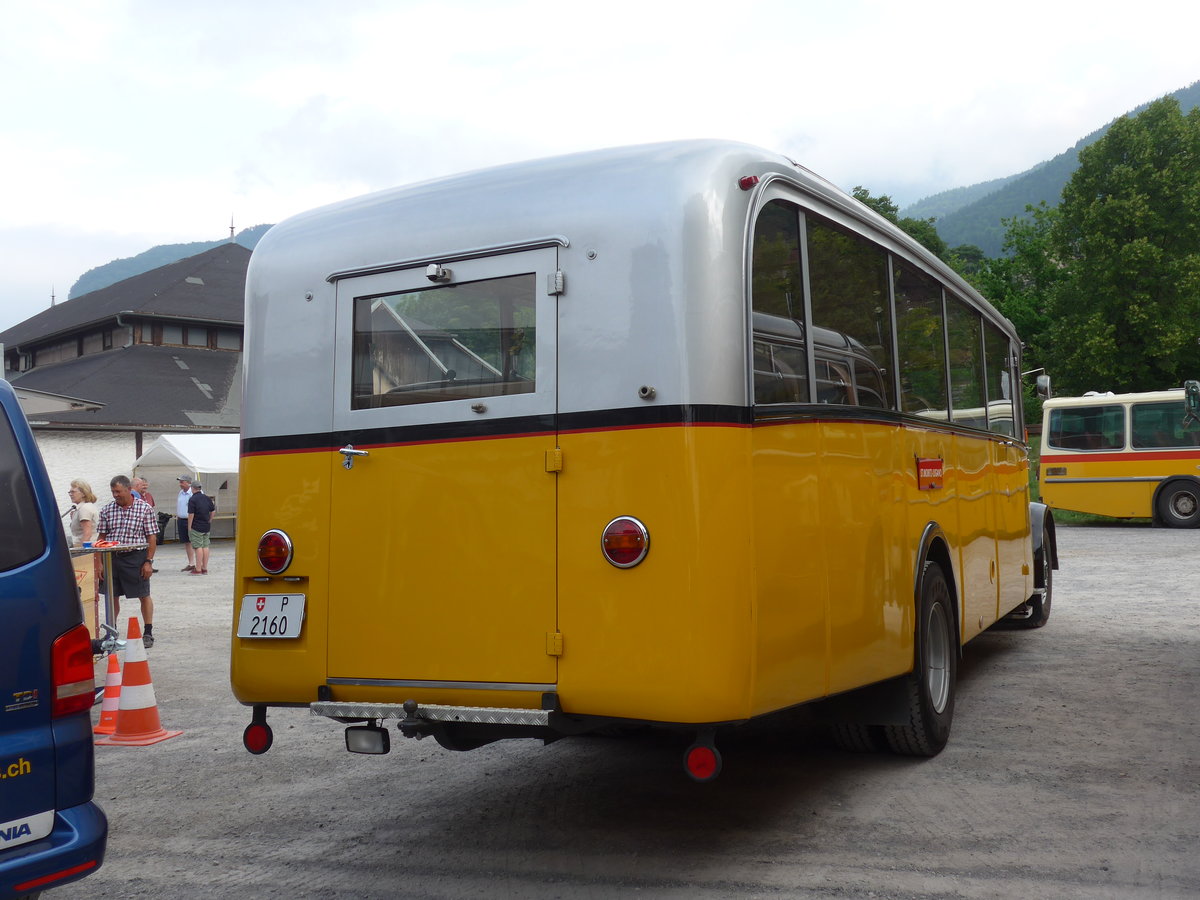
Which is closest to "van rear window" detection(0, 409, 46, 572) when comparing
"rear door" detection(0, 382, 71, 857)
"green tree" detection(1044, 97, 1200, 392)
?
"rear door" detection(0, 382, 71, 857)

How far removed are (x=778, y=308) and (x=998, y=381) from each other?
5.59 meters

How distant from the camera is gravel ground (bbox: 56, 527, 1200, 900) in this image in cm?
458

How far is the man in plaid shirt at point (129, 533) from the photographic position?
1146 centimetres

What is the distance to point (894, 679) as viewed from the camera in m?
6.02

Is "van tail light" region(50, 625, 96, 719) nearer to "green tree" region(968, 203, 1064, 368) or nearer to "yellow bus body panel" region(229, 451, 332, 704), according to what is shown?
"yellow bus body panel" region(229, 451, 332, 704)

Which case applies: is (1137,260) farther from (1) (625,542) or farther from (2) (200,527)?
(1) (625,542)

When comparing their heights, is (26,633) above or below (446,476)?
below

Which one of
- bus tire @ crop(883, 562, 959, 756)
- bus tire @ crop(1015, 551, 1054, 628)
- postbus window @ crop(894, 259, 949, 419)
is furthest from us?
bus tire @ crop(1015, 551, 1054, 628)

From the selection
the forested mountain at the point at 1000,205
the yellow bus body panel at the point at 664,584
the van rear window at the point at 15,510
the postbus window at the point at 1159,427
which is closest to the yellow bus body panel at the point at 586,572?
the yellow bus body panel at the point at 664,584

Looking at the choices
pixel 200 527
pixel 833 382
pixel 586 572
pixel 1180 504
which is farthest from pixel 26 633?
pixel 1180 504

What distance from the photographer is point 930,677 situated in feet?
20.9

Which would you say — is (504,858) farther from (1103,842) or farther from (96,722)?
(96,722)

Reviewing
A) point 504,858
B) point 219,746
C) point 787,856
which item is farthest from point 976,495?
point 219,746

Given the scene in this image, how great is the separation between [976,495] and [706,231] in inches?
173
